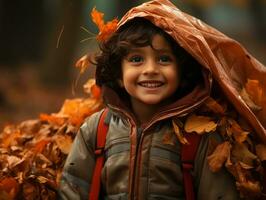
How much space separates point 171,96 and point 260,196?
69 centimetres

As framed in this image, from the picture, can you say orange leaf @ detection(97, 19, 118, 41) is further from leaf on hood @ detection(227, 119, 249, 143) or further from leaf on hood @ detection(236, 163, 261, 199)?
leaf on hood @ detection(236, 163, 261, 199)

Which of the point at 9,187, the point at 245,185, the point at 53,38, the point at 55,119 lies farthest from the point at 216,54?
the point at 53,38

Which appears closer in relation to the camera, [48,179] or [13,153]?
[48,179]

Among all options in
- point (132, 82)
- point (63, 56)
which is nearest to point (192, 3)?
point (63, 56)

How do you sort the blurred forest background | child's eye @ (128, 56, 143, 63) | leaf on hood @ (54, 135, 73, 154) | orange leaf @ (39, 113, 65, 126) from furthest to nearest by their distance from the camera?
the blurred forest background → orange leaf @ (39, 113, 65, 126) → leaf on hood @ (54, 135, 73, 154) → child's eye @ (128, 56, 143, 63)

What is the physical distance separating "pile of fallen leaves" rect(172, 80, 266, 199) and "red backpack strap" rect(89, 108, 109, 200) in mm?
400

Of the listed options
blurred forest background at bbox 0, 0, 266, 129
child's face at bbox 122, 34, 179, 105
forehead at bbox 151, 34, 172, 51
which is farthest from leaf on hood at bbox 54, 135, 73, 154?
blurred forest background at bbox 0, 0, 266, 129

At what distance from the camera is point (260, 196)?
2764 millimetres

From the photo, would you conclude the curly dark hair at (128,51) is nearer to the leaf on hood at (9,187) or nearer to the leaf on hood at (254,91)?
the leaf on hood at (254,91)

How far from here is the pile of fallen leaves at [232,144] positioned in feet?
8.68

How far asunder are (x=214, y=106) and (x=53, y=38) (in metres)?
5.17

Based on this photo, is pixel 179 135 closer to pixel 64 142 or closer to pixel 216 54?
Answer: pixel 216 54

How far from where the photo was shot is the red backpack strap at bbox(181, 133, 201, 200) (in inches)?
105

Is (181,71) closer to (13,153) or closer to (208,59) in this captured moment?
(208,59)
